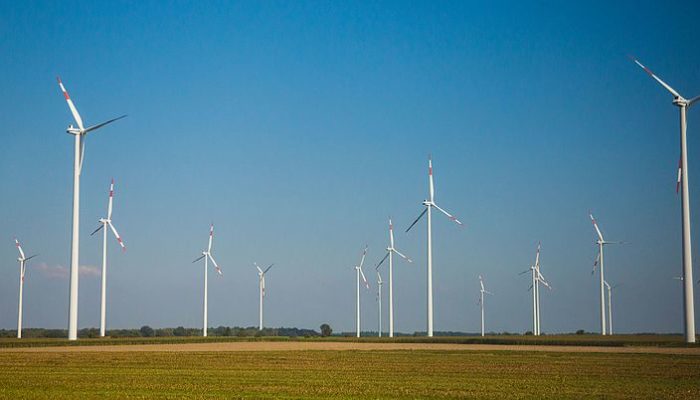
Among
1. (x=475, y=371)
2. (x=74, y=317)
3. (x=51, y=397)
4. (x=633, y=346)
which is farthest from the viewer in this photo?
(x=74, y=317)

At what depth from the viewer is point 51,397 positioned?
3016cm

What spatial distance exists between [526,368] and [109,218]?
6744 cm

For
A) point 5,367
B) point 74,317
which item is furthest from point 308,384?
point 74,317

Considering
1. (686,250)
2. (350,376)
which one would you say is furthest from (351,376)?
(686,250)

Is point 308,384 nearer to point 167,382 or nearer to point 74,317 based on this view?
point 167,382

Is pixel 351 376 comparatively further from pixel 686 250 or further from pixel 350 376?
pixel 686 250

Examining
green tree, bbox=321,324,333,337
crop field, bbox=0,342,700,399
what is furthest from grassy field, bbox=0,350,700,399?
green tree, bbox=321,324,333,337

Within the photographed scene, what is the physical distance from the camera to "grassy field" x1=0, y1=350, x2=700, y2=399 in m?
31.9

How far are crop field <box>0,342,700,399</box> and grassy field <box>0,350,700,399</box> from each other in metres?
0.04

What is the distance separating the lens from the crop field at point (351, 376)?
31859mm

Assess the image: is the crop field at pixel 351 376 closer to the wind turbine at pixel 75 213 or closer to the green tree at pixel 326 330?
the wind turbine at pixel 75 213

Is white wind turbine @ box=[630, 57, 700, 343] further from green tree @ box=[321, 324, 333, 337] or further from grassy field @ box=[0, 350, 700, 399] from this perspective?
green tree @ box=[321, 324, 333, 337]

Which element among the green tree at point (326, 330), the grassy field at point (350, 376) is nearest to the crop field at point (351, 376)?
the grassy field at point (350, 376)

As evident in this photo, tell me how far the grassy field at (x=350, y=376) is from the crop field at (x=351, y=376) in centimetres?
4
